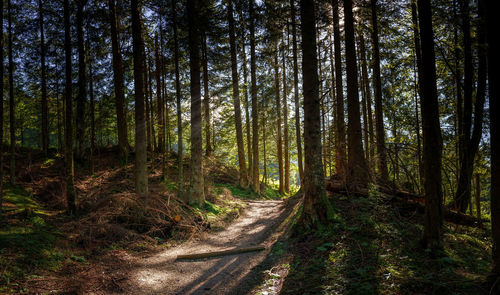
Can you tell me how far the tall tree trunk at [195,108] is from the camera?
10.0 metres

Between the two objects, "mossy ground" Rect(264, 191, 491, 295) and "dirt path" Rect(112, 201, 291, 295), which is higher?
"mossy ground" Rect(264, 191, 491, 295)

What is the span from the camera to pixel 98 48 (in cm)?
1378

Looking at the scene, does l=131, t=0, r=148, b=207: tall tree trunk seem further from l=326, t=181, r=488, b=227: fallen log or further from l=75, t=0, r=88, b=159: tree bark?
l=326, t=181, r=488, b=227: fallen log

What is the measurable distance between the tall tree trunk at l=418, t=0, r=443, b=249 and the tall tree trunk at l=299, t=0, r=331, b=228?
2291 millimetres

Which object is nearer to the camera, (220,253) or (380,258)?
(380,258)

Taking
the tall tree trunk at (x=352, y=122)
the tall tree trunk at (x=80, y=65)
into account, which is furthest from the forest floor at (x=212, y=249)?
the tall tree trunk at (x=80, y=65)

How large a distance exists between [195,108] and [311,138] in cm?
583

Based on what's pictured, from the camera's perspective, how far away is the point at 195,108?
10250mm

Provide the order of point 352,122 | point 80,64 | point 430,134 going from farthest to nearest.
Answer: point 80,64, point 352,122, point 430,134

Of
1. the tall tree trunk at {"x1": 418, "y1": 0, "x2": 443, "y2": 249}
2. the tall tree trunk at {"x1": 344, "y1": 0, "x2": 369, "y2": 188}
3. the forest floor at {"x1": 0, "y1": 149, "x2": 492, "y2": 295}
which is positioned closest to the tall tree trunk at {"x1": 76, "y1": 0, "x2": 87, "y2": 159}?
the forest floor at {"x1": 0, "y1": 149, "x2": 492, "y2": 295}

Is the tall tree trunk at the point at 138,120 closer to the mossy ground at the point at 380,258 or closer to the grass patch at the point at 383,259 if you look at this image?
the mossy ground at the point at 380,258

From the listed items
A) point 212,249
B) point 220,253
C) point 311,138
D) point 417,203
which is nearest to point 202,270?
point 220,253

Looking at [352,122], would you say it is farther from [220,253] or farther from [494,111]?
[220,253]

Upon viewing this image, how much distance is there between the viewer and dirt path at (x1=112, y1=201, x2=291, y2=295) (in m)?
4.27
